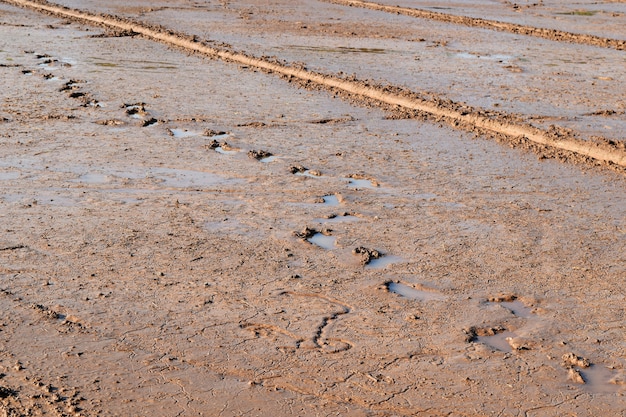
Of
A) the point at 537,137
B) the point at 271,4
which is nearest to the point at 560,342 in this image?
the point at 537,137

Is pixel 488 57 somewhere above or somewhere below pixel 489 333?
above

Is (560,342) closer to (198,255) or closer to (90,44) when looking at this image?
(198,255)

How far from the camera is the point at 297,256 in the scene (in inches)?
208

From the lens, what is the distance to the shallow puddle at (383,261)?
5180mm

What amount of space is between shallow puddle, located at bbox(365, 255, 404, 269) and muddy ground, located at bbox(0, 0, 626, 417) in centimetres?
2

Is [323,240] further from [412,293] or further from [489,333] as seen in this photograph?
[489,333]

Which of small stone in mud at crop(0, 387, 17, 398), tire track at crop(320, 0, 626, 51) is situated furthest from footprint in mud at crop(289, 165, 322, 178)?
tire track at crop(320, 0, 626, 51)

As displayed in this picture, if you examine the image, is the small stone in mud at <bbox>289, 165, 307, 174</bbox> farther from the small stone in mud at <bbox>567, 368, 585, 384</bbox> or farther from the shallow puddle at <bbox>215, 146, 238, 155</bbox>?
the small stone in mud at <bbox>567, 368, 585, 384</bbox>

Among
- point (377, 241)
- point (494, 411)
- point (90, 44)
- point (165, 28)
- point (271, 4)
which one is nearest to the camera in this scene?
point (494, 411)

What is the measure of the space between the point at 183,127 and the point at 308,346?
15.0 ft

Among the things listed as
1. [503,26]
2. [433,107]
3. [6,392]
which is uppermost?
[503,26]

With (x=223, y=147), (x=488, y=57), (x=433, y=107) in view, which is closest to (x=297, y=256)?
(x=223, y=147)

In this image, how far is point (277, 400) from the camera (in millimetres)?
3705

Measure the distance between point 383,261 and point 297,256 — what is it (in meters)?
0.47
